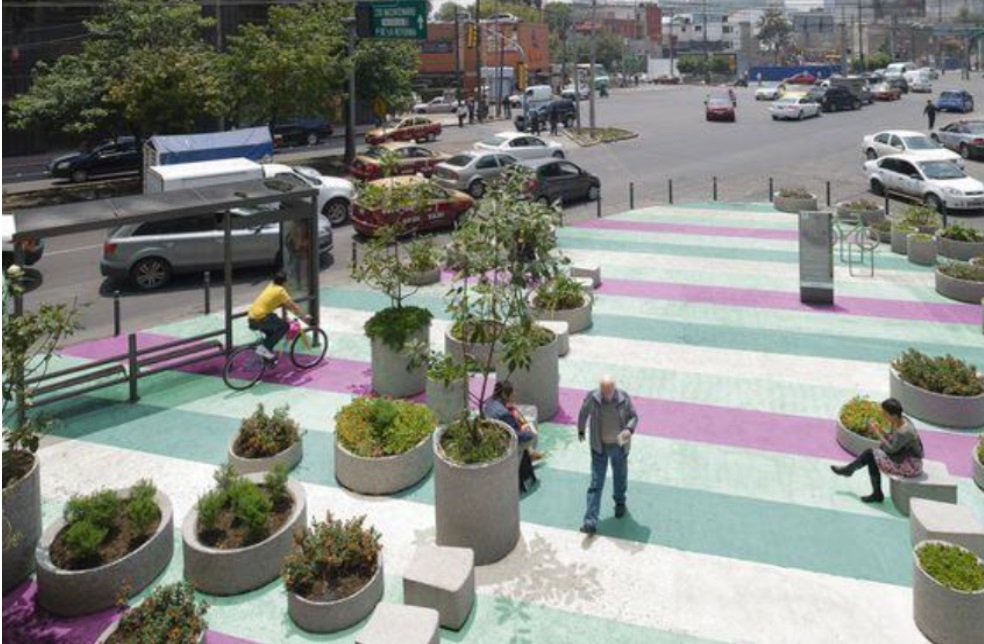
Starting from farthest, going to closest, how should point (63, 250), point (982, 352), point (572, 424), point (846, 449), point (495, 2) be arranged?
point (495, 2) → point (63, 250) → point (982, 352) → point (572, 424) → point (846, 449)

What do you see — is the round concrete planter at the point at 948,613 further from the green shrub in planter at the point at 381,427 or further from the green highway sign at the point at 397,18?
the green highway sign at the point at 397,18

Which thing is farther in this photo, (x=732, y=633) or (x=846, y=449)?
(x=846, y=449)

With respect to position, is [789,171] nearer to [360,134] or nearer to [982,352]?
[982,352]

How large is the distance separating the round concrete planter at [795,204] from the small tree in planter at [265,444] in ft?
64.6

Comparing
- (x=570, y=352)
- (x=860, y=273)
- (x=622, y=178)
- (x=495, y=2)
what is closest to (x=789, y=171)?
(x=622, y=178)

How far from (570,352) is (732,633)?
732 centimetres

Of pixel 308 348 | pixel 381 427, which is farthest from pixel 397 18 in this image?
pixel 381 427

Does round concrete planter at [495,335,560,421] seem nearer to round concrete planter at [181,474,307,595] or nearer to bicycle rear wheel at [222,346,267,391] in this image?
bicycle rear wheel at [222,346,267,391]

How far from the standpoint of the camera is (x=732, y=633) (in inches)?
282

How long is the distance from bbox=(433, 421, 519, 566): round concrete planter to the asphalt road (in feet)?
35.4

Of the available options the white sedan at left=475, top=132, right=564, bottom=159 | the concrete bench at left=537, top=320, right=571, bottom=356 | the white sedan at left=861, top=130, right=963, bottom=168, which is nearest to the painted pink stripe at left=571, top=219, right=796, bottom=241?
the white sedan at left=475, top=132, right=564, bottom=159

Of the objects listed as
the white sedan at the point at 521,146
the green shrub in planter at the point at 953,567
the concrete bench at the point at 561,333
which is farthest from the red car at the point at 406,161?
the green shrub in planter at the point at 953,567

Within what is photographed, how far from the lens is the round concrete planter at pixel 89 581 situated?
745 centimetres

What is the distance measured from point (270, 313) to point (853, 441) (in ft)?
27.0
